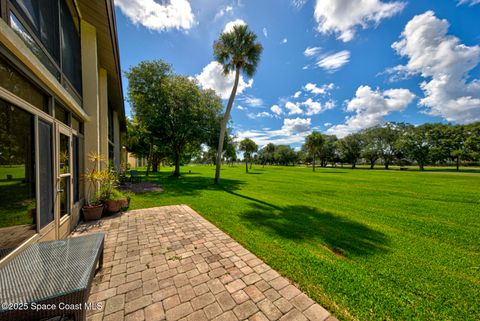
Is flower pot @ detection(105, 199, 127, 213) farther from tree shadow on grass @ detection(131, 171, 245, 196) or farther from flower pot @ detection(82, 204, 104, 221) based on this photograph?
tree shadow on grass @ detection(131, 171, 245, 196)

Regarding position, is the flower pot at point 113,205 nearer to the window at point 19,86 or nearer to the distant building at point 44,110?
the distant building at point 44,110

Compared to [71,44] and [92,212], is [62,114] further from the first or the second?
[92,212]

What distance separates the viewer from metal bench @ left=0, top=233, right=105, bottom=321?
4.61 feet

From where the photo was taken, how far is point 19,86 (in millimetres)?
2373

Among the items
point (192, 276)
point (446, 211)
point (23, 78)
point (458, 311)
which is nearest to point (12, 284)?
point (192, 276)

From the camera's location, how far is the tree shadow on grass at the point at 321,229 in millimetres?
3871

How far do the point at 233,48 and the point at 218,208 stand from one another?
34.7 feet

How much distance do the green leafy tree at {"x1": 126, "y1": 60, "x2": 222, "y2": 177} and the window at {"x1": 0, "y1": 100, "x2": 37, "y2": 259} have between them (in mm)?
12633

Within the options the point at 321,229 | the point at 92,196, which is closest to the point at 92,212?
the point at 92,196

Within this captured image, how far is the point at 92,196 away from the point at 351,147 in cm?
6224

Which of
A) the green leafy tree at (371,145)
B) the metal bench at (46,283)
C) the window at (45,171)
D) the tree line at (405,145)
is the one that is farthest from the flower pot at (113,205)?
the green leafy tree at (371,145)

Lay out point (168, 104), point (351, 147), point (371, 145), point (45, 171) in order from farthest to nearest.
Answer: point (351, 147), point (371, 145), point (168, 104), point (45, 171)

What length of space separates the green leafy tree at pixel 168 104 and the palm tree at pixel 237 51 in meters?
4.10

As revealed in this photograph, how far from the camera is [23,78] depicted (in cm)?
246
